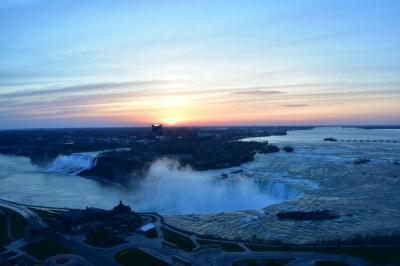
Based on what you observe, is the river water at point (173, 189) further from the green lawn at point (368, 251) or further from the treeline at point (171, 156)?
the green lawn at point (368, 251)

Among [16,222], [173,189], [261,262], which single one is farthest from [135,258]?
[173,189]

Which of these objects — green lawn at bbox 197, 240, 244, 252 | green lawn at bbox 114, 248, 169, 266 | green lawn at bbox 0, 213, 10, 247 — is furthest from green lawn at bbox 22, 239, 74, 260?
green lawn at bbox 197, 240, 244, 252

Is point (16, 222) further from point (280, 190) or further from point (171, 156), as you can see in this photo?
point (171, 156)

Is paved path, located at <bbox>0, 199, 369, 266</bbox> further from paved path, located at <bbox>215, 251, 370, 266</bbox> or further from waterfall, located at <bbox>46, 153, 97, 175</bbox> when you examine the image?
waterfall, located at <bbox>46, 153, 97, 175</bbox>

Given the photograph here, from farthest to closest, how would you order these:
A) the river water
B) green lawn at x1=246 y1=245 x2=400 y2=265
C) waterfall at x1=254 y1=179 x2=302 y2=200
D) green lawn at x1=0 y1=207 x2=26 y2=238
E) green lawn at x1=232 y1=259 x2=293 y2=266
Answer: waterfall at x1=254 y1=179 x2=302 y2=200 → the river water → green lawn at x1=0 y1=207 x2=26 y2=238 → green lawn at x1=246 y1=245 x2=400 y2=265 → green lawn at x1=232 y1=259 x2=293 y2=266

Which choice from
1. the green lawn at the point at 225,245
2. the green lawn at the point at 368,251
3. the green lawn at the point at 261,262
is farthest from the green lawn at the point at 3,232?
the green lawn at the point at 368,251

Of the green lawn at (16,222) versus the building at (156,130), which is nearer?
the green lawn at (16,222)
